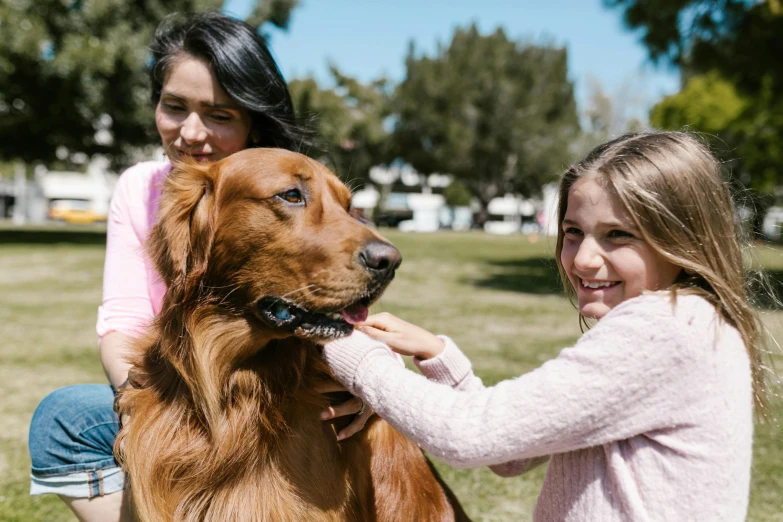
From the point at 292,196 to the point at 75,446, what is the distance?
147 centimetres

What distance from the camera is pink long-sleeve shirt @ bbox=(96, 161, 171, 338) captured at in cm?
327

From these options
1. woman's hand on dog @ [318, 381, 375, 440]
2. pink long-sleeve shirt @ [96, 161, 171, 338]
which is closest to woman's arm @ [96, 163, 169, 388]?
pink long-sleeve shirt @ [96, 161, 171, 338]

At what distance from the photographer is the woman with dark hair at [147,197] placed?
3.04 meters

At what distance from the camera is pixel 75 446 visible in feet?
9.88

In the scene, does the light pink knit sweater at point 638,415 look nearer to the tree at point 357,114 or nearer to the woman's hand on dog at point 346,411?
the woman's hand on dog at point 346,411

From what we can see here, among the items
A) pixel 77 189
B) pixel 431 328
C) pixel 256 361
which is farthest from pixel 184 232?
pixel 77 189

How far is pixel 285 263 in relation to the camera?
2.62m

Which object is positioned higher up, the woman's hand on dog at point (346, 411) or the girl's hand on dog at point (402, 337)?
the girl's hand on dog at point (402, 337)

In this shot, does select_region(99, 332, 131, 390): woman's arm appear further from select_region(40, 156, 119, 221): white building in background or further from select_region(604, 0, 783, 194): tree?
select_region(40, 156, 119, 221): white building in background

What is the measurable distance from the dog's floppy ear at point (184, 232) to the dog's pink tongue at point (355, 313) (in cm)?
62

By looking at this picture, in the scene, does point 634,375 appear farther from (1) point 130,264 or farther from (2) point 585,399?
(1) point 130,264

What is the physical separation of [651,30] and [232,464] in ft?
49.8

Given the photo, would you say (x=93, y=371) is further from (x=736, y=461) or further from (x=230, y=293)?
(x=736, y=461)

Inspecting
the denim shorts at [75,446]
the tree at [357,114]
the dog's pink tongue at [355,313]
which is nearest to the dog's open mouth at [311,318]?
the dog's pink tongue at [355,313]
